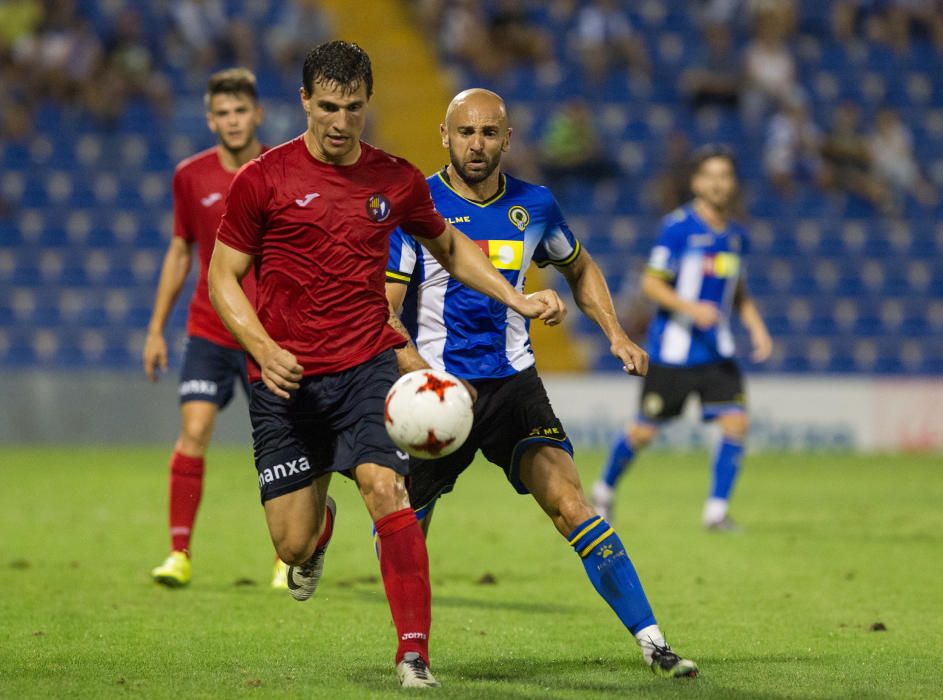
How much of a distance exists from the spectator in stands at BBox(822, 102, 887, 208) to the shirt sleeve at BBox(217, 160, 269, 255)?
64.6ft

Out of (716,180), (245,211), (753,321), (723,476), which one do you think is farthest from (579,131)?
(245,211)

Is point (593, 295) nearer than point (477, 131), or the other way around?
point (477, 131)

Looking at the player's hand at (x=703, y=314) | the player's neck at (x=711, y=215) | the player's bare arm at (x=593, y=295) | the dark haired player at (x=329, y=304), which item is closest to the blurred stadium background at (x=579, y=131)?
the player's neck at (x=711, y=215)

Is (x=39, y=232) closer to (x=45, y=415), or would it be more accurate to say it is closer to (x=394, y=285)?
(x=45, y=415)

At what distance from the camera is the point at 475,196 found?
6668 mm

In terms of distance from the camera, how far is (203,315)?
29.2 feet

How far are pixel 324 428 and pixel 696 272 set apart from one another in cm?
647

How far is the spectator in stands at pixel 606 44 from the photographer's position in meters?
25.2

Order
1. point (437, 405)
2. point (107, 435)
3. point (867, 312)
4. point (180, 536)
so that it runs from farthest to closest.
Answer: point (867, 312), point (107, 435), point (180, 536), point (437, 405)

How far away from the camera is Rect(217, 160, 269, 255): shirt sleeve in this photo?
5.81m

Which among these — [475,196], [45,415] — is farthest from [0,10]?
[475,196]

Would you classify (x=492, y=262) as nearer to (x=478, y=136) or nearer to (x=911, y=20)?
(x=478, y=136)

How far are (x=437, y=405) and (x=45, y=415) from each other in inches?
615

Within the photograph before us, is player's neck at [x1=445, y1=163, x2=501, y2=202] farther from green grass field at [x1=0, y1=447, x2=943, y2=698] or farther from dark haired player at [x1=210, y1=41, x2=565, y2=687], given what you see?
green grass field at [x1=0, y1=447, x2=943, y2=698]
